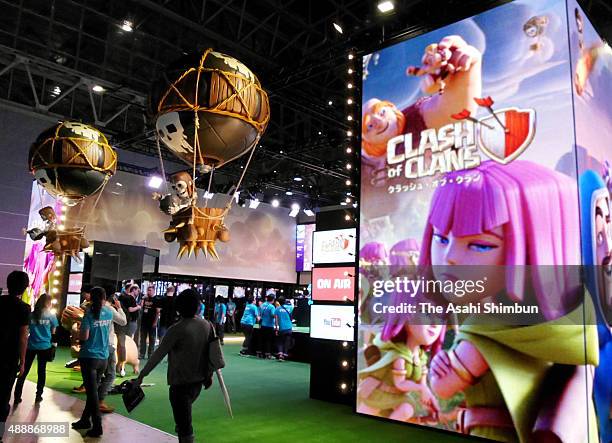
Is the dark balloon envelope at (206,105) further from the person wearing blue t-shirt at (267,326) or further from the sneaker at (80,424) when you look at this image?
the person wearing blue t-shirt at (267,326)

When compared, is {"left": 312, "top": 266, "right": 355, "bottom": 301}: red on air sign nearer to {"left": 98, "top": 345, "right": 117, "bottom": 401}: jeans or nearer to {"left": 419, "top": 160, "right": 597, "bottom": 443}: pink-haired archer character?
{"left": 419, "top": 160, "right": 597, "bottom": 443}: pink-haired archer character

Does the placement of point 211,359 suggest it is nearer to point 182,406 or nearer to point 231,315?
point 182,406

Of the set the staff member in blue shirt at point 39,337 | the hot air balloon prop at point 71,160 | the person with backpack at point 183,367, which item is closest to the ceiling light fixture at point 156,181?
the staff member in blue shirt at point 39,337

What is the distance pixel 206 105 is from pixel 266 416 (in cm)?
413

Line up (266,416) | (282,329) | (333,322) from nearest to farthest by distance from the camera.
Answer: (266,416), (333,322), (282,329)

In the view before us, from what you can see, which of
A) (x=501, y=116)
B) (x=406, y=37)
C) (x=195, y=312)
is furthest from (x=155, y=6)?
(x=195, y=312)

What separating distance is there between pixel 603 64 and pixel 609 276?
231 centimetres

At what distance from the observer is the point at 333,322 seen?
21.9 ft

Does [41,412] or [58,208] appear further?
[58,208]

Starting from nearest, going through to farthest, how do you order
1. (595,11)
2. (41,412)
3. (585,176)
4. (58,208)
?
1. (585,176)
2. (41,412)
3. (595,11)
4. (58,208)

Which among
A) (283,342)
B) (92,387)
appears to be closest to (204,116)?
(92,387)

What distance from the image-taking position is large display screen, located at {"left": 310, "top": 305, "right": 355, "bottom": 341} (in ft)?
21.2

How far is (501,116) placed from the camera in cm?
502

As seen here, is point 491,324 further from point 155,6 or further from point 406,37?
point 155,6
